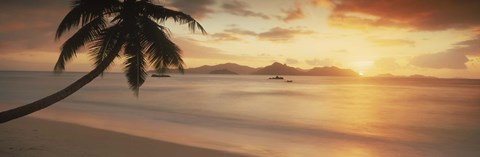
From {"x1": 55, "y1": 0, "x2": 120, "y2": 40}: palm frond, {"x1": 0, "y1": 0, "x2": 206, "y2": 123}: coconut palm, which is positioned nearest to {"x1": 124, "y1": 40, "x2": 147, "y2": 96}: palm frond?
{"x1": 0, "y1": 0, "x2": 206, "y2": 123}: coconut palm

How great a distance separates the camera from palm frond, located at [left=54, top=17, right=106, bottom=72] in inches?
356

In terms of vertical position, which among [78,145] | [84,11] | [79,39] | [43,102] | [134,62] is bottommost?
[78,145]

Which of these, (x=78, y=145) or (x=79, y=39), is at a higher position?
(x=79, y=39)

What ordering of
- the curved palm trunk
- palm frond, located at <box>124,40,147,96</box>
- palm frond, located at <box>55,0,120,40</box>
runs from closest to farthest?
1. the curved palm trunk
2. palm frond, located at <box>55,0,120,40</box>
3. palm frond, located at <box>124,40,147,96</box>

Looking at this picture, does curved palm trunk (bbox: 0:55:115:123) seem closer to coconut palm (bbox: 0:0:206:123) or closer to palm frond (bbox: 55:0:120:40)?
coconut palm (bbox: 0:0:206:123)

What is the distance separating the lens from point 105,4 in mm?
9000

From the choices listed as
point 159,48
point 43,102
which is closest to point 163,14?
point 159,48

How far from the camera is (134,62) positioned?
9.77m

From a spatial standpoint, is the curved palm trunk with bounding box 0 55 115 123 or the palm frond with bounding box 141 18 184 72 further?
the palm frond with bounding box 141 18 184 72

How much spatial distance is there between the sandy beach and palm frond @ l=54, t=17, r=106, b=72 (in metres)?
2.43

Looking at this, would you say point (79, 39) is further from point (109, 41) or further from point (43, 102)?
point (43, 102)

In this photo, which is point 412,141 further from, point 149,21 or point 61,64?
point 61,64

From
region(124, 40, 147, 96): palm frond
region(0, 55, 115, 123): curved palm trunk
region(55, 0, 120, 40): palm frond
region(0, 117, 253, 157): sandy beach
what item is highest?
region(55, 0, 120, 40): palm frond

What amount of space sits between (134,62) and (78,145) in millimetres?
3287
